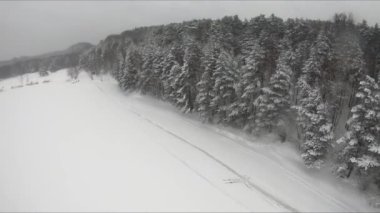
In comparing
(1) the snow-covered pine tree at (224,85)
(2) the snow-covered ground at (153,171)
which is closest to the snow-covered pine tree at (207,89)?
(1) the snow-covered pine tree at (224,85)

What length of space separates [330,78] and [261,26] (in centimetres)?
2336

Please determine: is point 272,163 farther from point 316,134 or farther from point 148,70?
point 148,70

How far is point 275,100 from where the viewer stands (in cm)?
2658

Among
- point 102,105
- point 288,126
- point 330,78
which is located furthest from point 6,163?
point 330,78

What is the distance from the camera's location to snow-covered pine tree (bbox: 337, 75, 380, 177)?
1878cm

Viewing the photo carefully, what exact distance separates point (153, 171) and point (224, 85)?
49.2 ft

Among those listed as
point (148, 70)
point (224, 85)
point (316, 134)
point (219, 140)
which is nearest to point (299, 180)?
point (316, 134)

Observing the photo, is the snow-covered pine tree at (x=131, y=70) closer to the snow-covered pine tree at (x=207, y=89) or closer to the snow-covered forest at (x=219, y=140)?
the snow-covered forest at (x=219, y=140)

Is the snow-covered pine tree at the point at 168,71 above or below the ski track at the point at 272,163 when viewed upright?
above

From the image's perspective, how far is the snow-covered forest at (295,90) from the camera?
20.1 metres

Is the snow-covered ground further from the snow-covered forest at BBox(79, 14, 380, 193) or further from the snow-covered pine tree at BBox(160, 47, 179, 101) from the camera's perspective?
the snow-covered pine tree at BBox(160, 47, 179, 101)

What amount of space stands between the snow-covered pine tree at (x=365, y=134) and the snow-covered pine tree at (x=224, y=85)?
556 inches

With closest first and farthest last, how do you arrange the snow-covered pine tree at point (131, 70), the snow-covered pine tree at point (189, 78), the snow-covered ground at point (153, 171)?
the snow-covered ground at point (153, 171), the snow-covered pine tree at point (189, 78), the snow-covered pine tree at point (131, 70)

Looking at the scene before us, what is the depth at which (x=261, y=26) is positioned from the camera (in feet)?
171
